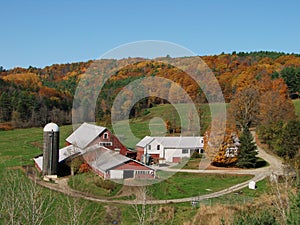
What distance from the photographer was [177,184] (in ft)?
76.6

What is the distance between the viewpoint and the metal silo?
25.5 meters

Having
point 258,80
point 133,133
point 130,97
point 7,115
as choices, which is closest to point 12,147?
point 133,133

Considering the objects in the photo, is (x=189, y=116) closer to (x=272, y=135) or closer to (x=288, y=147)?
(x=272, y=135)

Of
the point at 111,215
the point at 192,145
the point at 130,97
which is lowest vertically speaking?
the point at 111,215

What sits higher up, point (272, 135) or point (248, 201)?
point (272, 135)

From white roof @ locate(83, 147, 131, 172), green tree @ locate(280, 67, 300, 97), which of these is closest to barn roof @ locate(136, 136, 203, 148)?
white roof @ locate(83, 147, 131, 172)

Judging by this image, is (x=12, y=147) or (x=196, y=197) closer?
(x=196, y=197)

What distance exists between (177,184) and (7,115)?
131 feet

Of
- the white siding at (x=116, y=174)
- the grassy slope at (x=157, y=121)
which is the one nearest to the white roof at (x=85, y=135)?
the grassy slope at (x=157, y=121)

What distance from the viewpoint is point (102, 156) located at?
2781 centimetres

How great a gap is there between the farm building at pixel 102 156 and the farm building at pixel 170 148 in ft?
5.76

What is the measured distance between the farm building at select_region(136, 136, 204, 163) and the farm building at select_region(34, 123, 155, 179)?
5.76ft

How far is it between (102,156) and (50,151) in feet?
12.2

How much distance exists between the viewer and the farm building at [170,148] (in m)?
32.1
